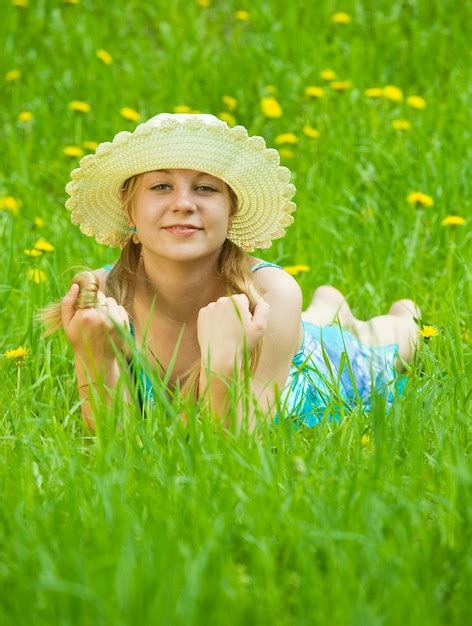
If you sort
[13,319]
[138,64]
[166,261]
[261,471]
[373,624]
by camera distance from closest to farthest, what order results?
1. [373,624]
2. [261,471]
3. [166,261]
4. [13,319]
5. [138,64]

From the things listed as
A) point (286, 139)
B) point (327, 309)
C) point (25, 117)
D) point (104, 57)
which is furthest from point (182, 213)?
point (104, 57)

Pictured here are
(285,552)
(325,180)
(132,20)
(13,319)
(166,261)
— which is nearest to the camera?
(285,552)

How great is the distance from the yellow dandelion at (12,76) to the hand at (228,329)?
9.31ft

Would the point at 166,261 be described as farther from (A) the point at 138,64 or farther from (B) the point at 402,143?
(A) the point at 138,64

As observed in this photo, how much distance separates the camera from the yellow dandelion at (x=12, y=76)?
5118 mm

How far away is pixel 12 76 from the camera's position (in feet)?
16.8

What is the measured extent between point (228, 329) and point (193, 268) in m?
0.34

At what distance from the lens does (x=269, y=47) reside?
536 centimetres

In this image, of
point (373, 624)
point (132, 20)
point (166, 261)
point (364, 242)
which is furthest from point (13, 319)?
point (132, 20)

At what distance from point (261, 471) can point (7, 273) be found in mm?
1614

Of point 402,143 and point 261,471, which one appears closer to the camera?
point 261,471

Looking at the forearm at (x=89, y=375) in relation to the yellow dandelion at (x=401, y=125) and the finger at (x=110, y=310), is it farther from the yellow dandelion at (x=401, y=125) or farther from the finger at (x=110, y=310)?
the yellow dandelion at (x=401, y=125)

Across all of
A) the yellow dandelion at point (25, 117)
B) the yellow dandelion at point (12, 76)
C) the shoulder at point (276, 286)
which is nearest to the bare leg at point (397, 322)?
the shoulder at point (276, 286)

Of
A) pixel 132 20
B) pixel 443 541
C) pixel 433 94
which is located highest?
pixel 132 20
